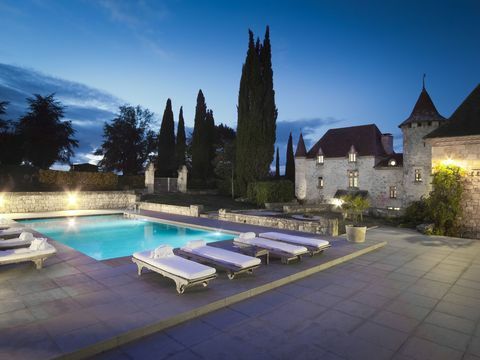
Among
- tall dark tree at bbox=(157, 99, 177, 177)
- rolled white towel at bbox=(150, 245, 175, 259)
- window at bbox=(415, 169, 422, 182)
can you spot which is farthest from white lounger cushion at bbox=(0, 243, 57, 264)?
tall dark tree at bbox=(157, 99, 177, 177)

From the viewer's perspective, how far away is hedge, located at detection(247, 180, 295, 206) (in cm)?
2530

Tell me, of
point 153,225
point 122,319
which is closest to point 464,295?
point 122,319

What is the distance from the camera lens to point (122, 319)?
3896 mm

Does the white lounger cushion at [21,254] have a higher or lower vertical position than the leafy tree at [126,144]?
lower

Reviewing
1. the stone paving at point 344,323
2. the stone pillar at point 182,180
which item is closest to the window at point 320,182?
the stone pillar at point 182,180

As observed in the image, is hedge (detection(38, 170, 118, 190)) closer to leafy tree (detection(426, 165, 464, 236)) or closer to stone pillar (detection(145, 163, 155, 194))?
stone pillar (detection(145, 163, 155, 194))

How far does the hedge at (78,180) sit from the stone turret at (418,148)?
1119 inches

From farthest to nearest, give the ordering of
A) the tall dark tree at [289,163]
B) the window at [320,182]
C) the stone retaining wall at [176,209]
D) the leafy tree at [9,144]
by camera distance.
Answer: the tall dark tree at [289,163] < the window at [320,182] < the leafy tree at [9,144] < the stone retaining wall at [176,209]

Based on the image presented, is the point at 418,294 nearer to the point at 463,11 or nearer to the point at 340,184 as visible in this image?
the point at 340,184

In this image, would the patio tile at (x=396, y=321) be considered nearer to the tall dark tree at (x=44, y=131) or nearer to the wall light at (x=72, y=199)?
the wall light at (x=72, y=199)

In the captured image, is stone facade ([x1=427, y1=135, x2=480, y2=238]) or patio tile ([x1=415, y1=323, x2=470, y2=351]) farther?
stone facade ([x1=427, y1=135, x2=480, y2=238])

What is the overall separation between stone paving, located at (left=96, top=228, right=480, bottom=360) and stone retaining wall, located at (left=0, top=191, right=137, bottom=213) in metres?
18.5

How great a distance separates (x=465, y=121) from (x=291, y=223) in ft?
33.8

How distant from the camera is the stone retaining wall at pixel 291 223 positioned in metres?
11.1
